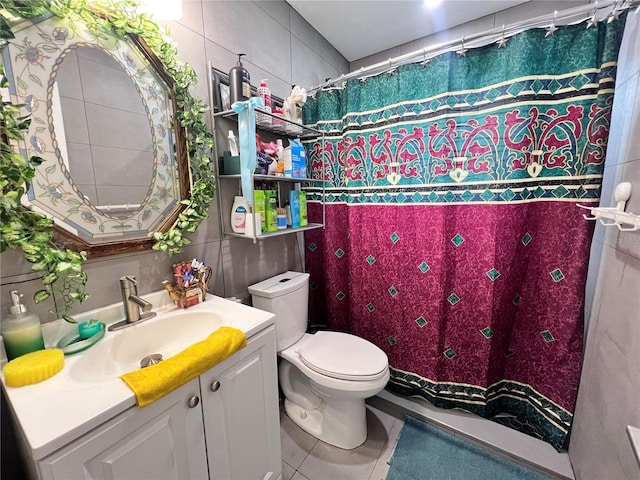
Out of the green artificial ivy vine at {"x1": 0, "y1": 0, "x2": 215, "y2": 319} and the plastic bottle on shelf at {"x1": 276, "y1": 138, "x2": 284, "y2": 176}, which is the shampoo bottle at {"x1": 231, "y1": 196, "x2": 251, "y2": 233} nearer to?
the green artificial ivy vine at {"x1": 0, "y1": 0, "x2": 215, "y2": 319}

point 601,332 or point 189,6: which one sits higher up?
point 189,6

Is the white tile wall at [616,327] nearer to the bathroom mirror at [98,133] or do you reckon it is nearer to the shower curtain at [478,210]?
the shower curtain at [478,210]

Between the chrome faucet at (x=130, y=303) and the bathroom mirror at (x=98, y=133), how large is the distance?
0.13 m

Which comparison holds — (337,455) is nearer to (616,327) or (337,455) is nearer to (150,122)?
(616,327)

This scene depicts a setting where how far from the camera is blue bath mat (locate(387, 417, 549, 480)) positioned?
128cm

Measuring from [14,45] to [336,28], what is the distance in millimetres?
1690

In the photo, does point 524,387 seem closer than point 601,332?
No

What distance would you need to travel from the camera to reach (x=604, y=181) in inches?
48.6

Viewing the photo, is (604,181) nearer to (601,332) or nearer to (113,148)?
(601,332)

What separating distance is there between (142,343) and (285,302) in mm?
680

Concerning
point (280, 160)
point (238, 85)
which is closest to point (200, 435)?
point (280, 160)

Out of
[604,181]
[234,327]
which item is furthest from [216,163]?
[604,181]

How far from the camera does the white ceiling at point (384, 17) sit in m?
1.62

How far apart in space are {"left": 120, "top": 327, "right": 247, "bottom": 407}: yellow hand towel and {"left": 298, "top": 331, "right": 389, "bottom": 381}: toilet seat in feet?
1.92
